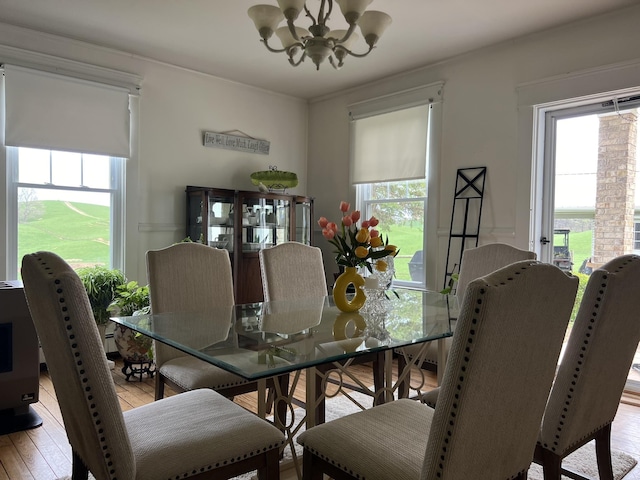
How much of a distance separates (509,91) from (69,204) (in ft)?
11.7

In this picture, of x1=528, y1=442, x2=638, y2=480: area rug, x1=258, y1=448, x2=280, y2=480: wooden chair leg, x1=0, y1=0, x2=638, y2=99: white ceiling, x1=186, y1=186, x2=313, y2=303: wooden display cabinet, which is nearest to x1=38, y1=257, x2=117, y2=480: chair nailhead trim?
x1=258, y1=448, x2=280, y2=480: wooden chair leg

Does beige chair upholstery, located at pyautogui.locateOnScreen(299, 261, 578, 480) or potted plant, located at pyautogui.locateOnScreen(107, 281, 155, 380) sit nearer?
beige chair upholstery, located at pyautogui.locateOnScreen(299, 261, 578, 480)

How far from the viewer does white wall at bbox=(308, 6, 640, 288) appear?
10.8 feet

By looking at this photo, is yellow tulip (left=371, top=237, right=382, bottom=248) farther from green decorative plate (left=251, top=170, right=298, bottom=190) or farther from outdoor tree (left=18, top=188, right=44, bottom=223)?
outdoor tree (left=18, top=188, right=44, bottom=223)

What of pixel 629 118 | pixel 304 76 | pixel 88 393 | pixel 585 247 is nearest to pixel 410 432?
pixel 88 393

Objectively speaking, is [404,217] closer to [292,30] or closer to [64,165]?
[292,30]

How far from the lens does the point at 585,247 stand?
3.57m

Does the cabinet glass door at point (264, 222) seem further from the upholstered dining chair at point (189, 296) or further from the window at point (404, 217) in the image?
the upholstered dining chair at point (189, 296)

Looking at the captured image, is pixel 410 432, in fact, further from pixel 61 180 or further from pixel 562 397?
pixel 61 180

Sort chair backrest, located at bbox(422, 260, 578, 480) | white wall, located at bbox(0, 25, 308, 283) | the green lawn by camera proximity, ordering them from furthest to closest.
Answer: white wall, located at bbox(0, 25, 308, 283) → the green lawn → chair backrest, located at bbox(422, 260, 578, 480)

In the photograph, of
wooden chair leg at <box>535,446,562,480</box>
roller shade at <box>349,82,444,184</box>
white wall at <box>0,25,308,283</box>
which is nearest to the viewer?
wooden chair leg at <box>535,446,562,480</box>

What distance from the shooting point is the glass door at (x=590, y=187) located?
3389 millimetres

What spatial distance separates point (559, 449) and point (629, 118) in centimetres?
270

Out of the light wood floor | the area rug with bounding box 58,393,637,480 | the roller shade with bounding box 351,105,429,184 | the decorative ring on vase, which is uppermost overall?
the roller shade with bounding box 351,105,429,184
